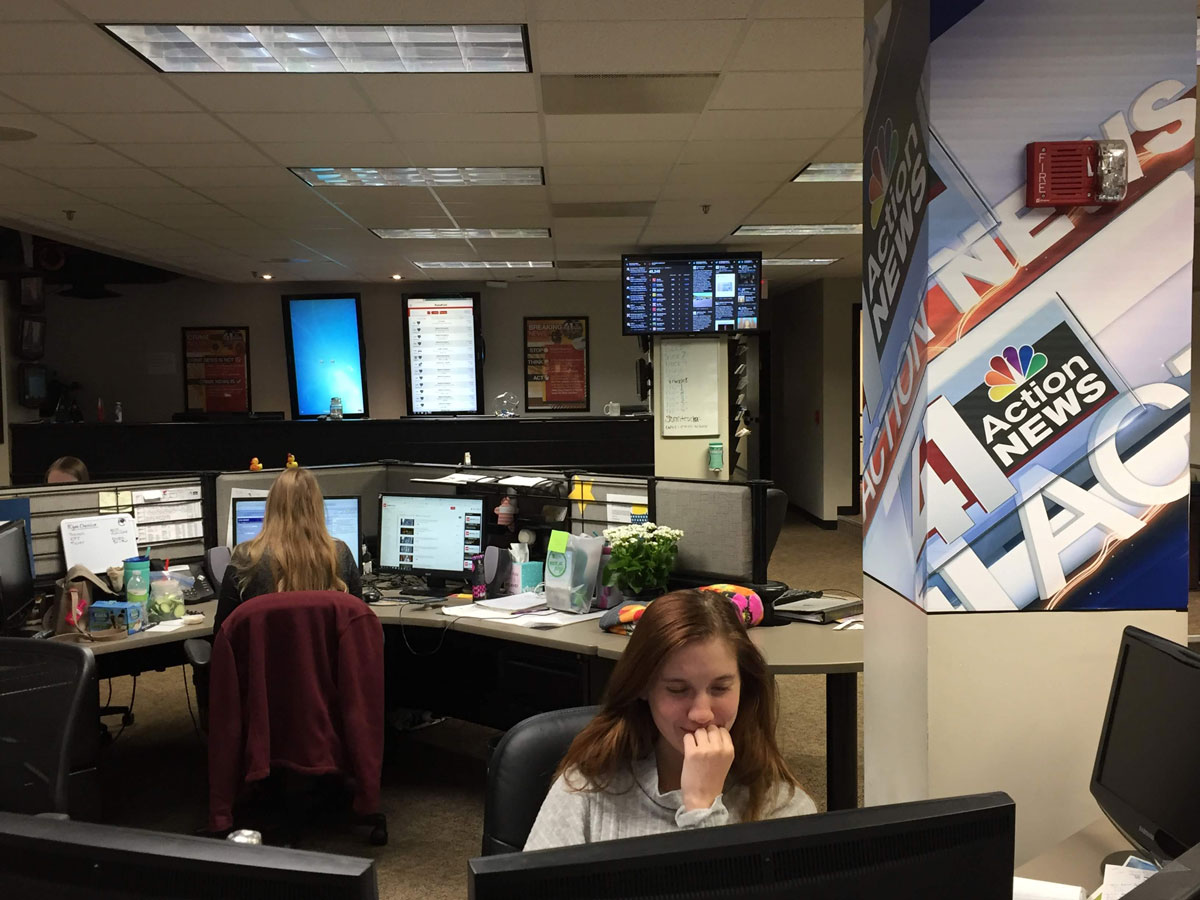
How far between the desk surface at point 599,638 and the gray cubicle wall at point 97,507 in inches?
17.1

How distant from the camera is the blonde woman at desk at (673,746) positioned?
1464mm

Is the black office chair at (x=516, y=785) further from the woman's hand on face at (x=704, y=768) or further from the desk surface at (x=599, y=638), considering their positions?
the desk surface at (x=599, y=638)

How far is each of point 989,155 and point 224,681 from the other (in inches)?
99.8

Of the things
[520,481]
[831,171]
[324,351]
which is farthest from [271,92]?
[324,351]

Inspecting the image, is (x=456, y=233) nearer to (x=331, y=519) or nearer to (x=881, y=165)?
(x=331, y=519)

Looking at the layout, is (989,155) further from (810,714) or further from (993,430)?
(810,714)

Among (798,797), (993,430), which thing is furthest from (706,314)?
(798,797)

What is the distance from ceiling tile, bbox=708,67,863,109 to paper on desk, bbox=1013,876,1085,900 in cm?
286

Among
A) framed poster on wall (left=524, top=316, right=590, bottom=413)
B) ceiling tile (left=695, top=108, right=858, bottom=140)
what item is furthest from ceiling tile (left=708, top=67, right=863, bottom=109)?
framed poster on wall (left=524, top=316, right=590, bottom=413)

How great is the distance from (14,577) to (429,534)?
1.51 meters

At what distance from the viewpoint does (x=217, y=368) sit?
9828mm

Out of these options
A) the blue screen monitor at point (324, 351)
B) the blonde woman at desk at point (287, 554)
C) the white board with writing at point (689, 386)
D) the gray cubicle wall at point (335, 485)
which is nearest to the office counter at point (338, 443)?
the white board with writing at point (689, 386)

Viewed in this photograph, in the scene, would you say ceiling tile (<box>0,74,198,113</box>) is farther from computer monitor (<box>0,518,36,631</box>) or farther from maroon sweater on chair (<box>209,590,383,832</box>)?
maroon sweater on chair (<box>209,590,383,832</box>)

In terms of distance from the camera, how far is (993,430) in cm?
211
